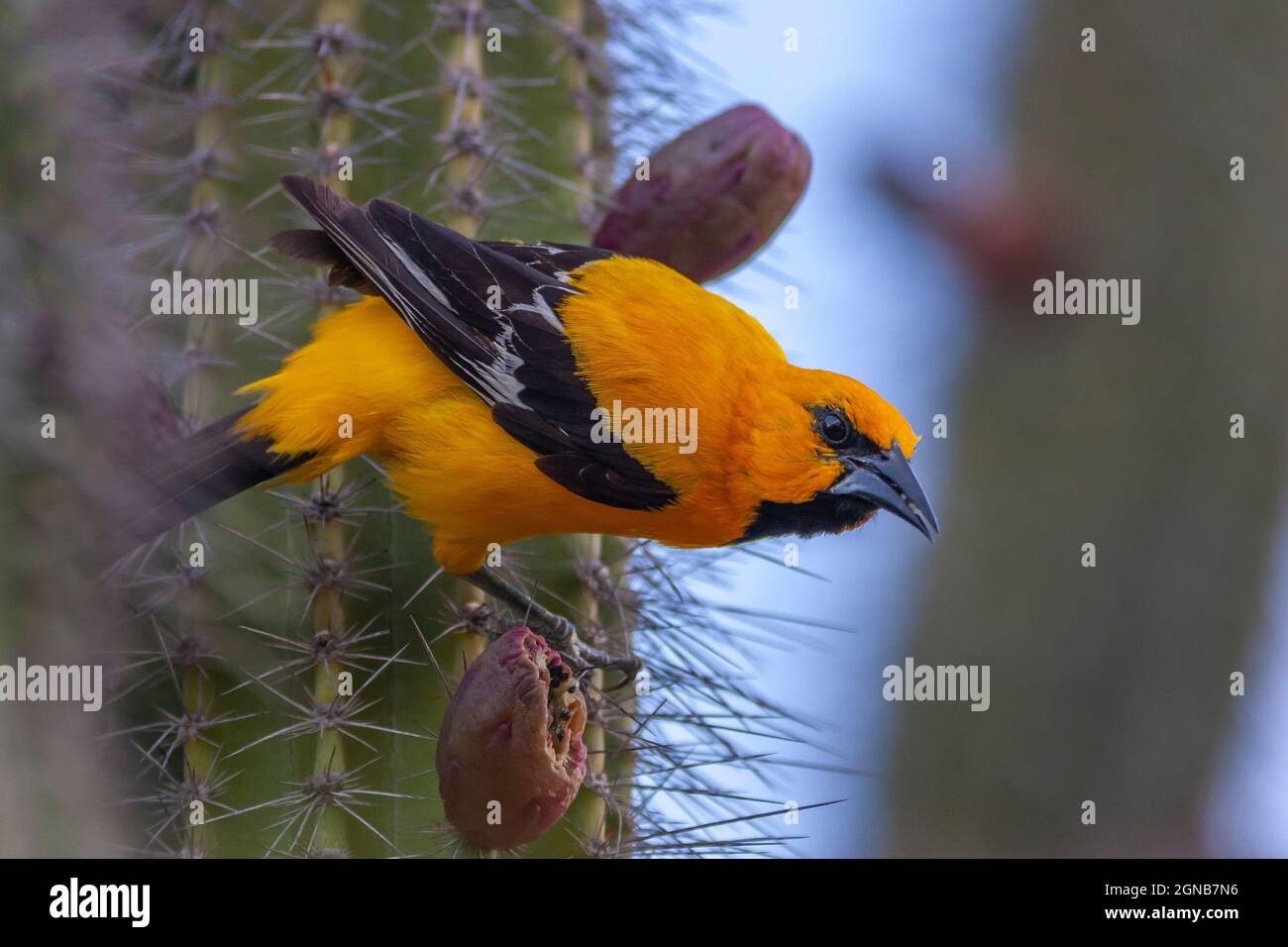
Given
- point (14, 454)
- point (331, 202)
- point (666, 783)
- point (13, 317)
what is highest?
point (331, 202)

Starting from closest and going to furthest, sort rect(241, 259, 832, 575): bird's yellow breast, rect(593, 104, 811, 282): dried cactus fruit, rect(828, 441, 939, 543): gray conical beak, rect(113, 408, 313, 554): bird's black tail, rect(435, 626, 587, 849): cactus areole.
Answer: rect(435, 626, 587, 849): cactus areole, rect(113, 408, 313, 554): bird's black tail, rect(593, 104, 811, 282): dried cactus fruit, rect(828, 441, 939, 543): gray conical beak, rect(241, 259, 832, 575): bird's yellow breast

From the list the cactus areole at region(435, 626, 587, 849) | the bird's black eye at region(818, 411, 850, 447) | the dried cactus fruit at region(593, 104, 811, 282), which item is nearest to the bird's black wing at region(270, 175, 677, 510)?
the dried cactus fruit at region(593, 104, 811, 282)

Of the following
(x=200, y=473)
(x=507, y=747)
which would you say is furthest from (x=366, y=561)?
(x=507, y=747)

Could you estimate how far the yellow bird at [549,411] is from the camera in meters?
3.11

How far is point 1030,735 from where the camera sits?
19.0 ft

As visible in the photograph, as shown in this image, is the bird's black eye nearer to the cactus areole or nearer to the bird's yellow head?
the bird's yellow head

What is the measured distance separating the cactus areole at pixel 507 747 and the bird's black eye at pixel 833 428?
103cm

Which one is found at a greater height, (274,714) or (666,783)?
(274,714)

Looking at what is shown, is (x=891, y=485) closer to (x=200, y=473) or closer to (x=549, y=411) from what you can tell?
(x=549, y=411)

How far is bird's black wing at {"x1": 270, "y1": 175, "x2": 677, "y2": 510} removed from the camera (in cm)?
307

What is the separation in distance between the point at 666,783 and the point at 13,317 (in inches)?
75.1
